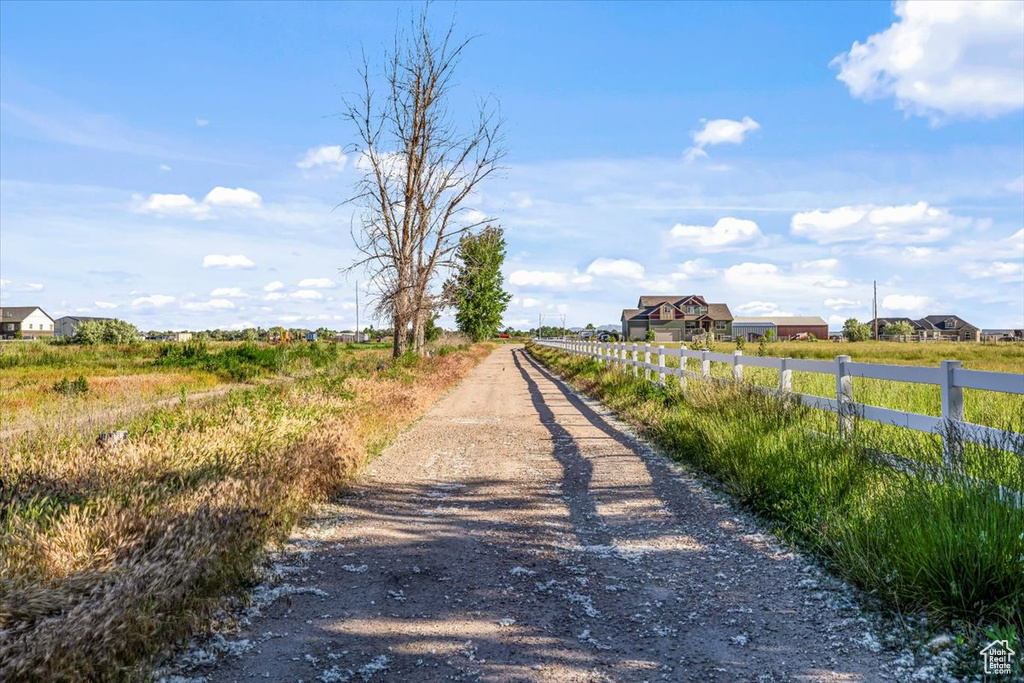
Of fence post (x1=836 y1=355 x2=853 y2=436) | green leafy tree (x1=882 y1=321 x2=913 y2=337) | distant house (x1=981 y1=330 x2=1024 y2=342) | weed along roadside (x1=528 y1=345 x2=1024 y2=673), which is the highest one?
green leafy tree (x1=882 y1=321 x2=913 y2=337)

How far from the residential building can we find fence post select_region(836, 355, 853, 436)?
139 meters

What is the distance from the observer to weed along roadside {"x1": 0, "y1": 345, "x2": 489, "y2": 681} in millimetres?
3338

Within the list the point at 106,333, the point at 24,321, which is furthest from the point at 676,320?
the point at 24,321

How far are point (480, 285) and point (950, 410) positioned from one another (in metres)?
23.6

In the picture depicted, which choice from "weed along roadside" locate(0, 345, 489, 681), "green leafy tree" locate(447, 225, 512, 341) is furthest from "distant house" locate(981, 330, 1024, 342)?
"weed along roadside" locate(0, 345, 489, 681)

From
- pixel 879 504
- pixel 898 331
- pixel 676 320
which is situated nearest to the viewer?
pixel 879 504

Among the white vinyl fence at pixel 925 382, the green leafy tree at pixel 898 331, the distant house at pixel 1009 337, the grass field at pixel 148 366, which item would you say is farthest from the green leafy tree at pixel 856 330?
the white vinyl fence at pixel 925 382

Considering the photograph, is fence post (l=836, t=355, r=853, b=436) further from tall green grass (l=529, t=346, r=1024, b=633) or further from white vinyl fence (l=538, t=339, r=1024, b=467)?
tall green grass (l=529, t=346, r=1024, b=633)

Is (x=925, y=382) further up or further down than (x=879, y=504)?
further up

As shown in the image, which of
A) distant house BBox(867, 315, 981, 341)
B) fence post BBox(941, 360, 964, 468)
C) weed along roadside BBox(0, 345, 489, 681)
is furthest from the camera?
distant house BBox(867, 315, 981, 341)

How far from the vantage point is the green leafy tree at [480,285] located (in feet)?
83.2

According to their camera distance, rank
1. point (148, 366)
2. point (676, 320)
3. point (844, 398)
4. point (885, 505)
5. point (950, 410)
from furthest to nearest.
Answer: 1. point (676, 320)
2. point (148, 366)
3. point (844, 398)
4. point (950, 410)
5. point (885, 505)

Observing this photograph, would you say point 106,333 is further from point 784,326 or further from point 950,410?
point 784,326

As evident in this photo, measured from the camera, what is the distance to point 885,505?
4902 millimetres
